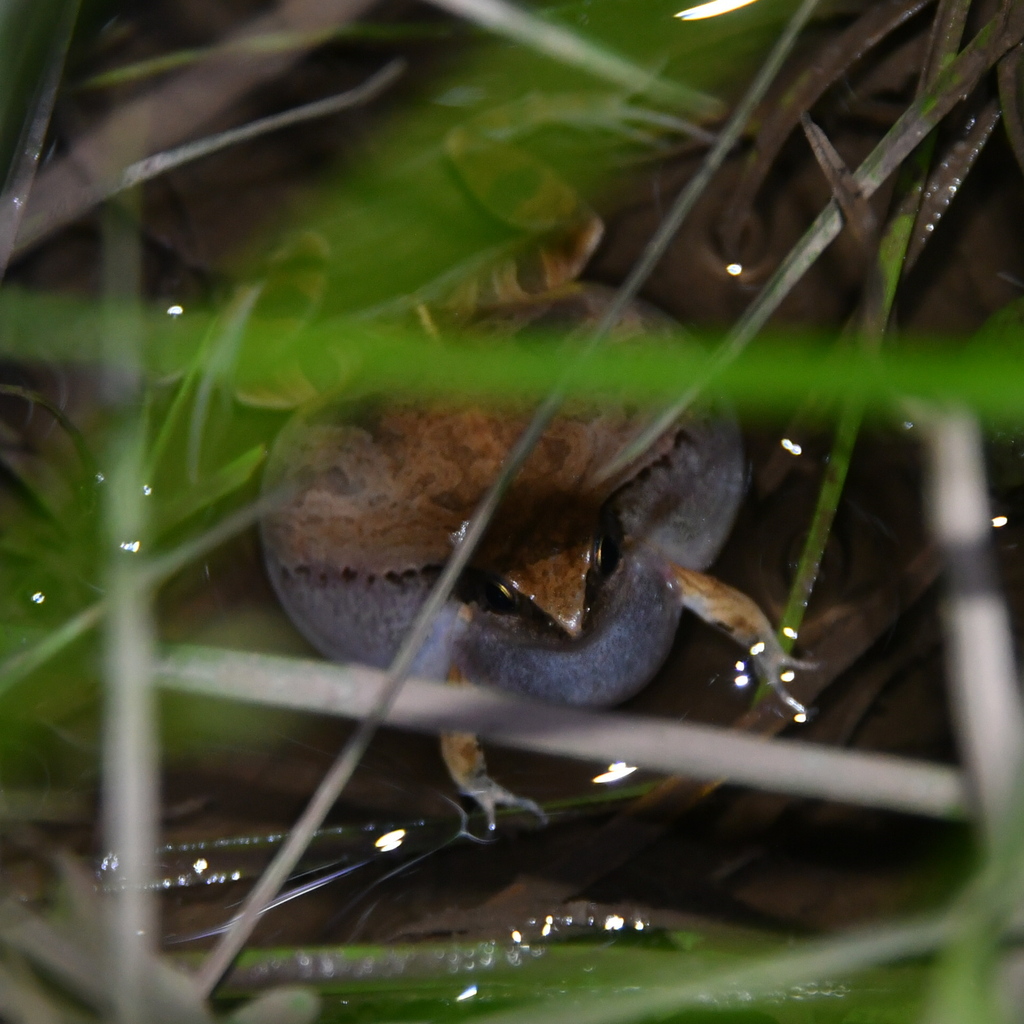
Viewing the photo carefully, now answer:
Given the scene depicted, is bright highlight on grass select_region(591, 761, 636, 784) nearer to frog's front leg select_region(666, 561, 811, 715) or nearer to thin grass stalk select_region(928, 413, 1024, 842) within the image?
frog's front leg select_region(666, 561, 811, 715)

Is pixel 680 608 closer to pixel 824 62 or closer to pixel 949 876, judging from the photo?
pixel 949 876

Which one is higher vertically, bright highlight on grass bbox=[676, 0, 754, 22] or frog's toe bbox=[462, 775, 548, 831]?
bright highlight on grass bbox=[676, 0, 754, 22]

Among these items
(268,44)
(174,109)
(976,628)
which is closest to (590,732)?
(976,628)

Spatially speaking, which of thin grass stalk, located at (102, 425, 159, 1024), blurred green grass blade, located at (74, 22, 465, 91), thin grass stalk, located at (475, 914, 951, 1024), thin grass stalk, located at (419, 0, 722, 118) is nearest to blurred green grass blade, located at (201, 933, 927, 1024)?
thin grass stalk, located at (102, 425, 159, 1024)

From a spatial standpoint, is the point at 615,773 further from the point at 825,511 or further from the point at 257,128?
the point at 257,128

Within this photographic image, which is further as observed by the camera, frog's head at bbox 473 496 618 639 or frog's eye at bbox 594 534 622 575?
frog's eye at bbox 594 534 622 575

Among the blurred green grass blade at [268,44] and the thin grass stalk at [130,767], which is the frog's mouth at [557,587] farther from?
the blurred green grass blade at [268,44]
